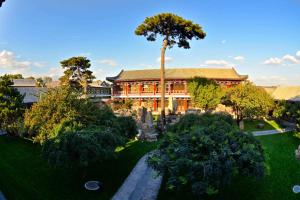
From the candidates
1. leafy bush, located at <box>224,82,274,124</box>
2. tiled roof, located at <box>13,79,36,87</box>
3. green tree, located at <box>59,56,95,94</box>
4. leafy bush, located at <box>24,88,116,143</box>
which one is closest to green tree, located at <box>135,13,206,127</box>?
leafy bush, located at <box>224,82,274,124</box>

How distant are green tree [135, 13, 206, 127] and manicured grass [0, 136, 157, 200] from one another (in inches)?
518

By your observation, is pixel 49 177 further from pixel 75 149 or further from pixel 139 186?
pixel 139 186

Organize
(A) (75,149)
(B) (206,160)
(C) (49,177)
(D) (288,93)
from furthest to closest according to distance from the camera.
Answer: (D) (288,93) → (C) (49,177) → (A) (75,149) → (B) (206,160)

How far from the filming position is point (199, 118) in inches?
587

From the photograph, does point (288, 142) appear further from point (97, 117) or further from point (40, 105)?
point (40, 105)

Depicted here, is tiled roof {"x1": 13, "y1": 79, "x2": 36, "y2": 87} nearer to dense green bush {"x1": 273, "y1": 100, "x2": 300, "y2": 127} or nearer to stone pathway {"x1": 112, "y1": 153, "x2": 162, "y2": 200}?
dense green bush {"x1": 273, "y1": 100, "x2": 300, "y2": 127}

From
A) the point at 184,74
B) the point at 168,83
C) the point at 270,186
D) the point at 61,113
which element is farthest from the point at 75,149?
the point at 184,74

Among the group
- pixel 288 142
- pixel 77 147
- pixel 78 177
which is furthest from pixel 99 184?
pixel 288 142

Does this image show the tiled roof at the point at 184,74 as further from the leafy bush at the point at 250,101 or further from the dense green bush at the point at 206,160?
the dense green bush at the point at 206,160

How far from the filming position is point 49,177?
1334 centimetres

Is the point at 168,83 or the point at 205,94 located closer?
Answer: the point at 205,94

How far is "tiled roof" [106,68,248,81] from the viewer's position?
45188 millimetres

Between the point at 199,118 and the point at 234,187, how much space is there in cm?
417

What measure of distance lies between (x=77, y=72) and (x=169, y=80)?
1700 centimetres
